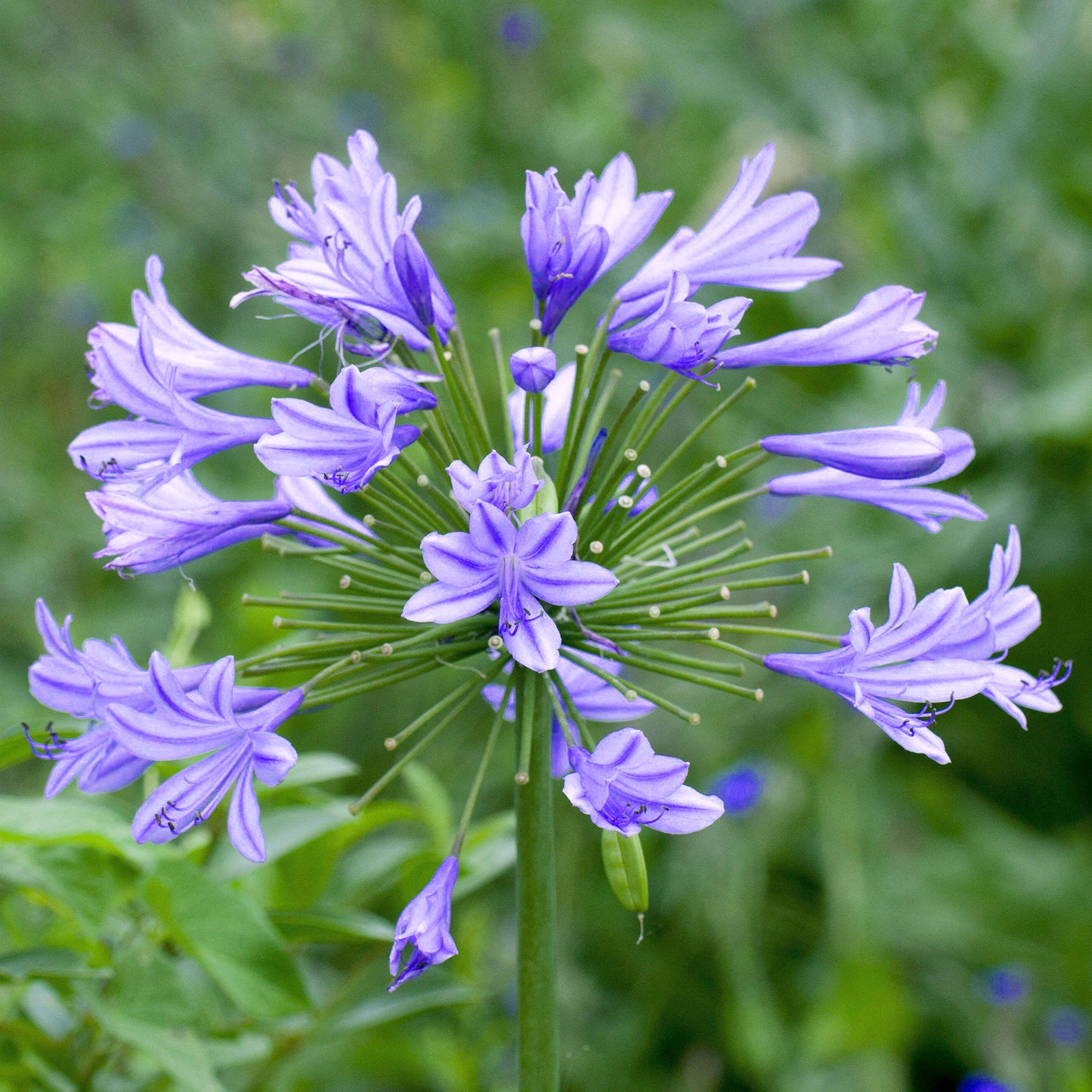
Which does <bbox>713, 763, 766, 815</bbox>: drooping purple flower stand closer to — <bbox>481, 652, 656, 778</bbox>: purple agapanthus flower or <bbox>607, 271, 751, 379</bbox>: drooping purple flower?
<bbox>481, 652, 656, 778</bbox>: purple agapanthus flower

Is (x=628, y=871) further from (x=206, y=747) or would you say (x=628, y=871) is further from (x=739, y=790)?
(x=739, y=790)

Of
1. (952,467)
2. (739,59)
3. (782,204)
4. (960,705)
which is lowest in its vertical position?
(960,705)

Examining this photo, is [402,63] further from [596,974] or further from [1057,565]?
[596,974]

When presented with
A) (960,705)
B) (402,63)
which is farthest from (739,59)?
(960,705)

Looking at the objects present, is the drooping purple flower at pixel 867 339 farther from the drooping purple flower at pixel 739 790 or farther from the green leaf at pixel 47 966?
the drooping purple flower at pixel 739 790

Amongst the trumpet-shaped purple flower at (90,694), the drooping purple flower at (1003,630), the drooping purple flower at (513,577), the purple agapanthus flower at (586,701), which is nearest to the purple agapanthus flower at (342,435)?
the drooping purple flower at (513,577)
